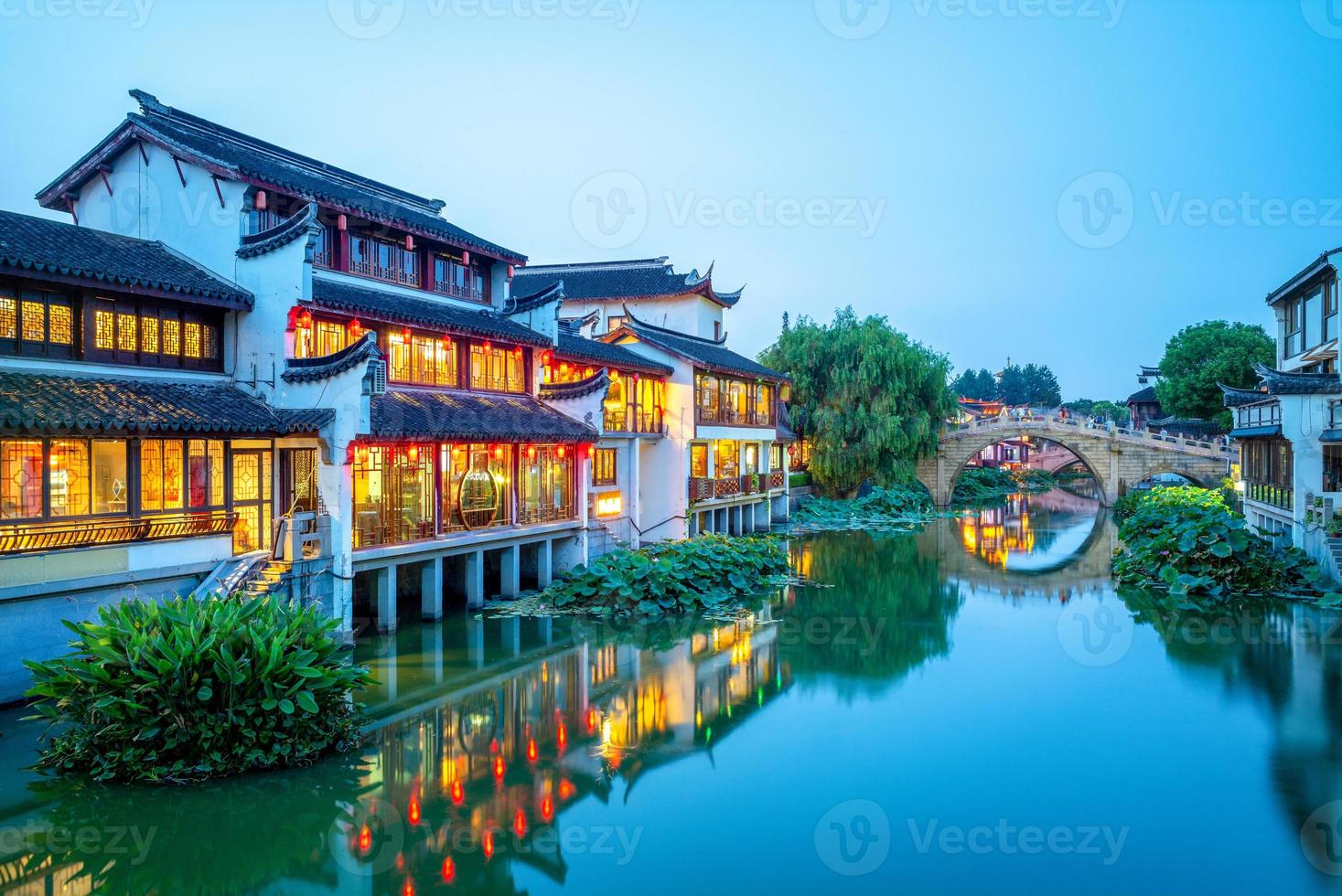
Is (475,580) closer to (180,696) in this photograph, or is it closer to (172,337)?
(172,337)

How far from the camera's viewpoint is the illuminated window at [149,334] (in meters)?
14.1

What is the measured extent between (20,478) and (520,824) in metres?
8.12

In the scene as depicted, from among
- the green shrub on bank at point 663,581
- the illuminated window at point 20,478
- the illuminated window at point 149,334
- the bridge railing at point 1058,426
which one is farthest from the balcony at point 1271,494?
the illuminated window at point 20,478

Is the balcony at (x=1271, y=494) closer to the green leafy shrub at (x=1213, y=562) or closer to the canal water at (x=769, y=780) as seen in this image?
the green leafy shrub at (x=1213, y=562)

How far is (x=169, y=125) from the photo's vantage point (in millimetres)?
17219

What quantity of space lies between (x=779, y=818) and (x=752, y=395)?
2440 centimetres

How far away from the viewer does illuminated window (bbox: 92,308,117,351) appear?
13422 mm

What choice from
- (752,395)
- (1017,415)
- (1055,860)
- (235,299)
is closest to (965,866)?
(1055,860)

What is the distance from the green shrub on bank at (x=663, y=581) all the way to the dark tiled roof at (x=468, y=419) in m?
3.00

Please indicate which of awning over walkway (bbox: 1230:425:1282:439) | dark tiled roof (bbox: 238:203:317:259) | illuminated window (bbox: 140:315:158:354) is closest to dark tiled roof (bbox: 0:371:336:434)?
illuminated window (bbox: 140:315:158:354)

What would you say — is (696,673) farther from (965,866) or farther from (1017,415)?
(1017,415)

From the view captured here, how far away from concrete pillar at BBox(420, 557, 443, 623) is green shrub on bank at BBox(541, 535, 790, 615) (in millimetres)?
2656

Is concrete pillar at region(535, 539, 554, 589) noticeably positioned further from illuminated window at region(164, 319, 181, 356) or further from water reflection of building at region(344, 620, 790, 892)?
illuminated window at region(164, 319, 181, 356)

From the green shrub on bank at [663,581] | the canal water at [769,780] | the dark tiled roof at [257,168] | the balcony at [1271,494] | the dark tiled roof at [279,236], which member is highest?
the dark tiled roof at [257,168]
